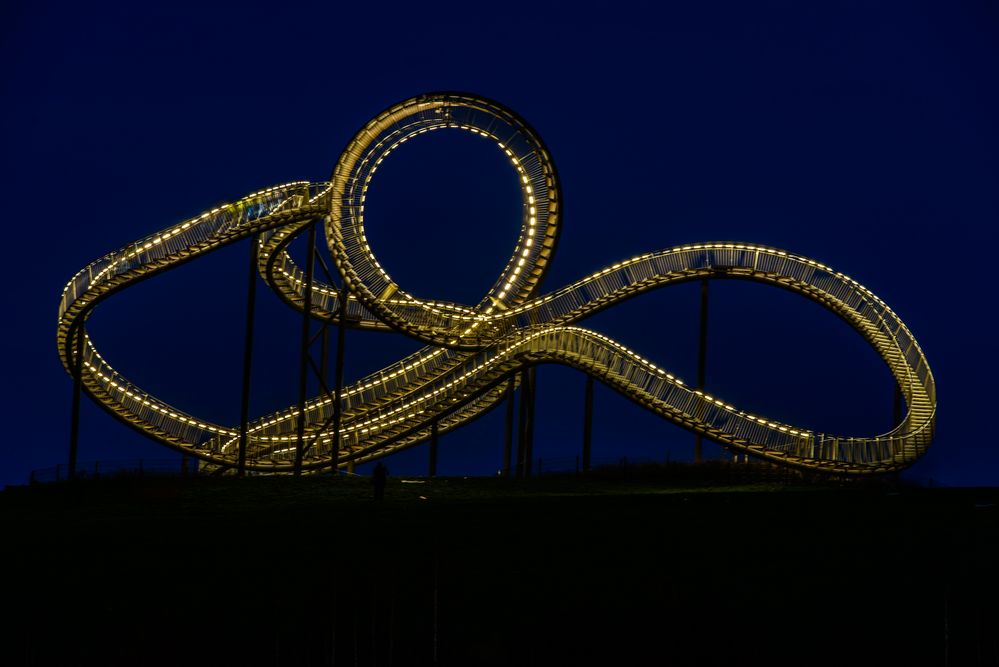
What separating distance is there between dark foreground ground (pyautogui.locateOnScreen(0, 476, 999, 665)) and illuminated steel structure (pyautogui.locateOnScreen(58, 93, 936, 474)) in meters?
7.61

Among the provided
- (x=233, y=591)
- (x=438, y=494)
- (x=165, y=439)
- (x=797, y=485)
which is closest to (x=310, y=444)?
(x=165, y=439)

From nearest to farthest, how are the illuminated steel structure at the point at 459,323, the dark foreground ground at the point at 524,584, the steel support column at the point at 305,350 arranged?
the dark foreground ground at the point at 524,584 → the illuminated steel structure at the point at 459,323 → the steel support column at the point at 305,350

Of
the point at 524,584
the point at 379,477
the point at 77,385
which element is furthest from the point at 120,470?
the point at 524,584

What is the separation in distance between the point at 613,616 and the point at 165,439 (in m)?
22.2

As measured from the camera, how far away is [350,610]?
59.7 ft

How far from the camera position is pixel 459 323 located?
37.5 metres

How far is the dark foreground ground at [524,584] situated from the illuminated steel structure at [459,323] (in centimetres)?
761

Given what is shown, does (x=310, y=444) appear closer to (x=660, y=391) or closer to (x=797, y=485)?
(x=660, y=391)

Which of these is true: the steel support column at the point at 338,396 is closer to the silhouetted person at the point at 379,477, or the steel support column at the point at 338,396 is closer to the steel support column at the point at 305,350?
the steel support column at the point at 305,350

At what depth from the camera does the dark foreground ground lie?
17.0 meters

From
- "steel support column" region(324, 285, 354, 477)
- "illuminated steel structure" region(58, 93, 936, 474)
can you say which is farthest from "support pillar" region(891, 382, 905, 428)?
"steel support column" region(324, 285, 354, 477)

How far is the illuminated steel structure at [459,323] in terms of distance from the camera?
107ft

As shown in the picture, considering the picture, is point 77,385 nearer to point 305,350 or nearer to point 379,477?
point 305,350

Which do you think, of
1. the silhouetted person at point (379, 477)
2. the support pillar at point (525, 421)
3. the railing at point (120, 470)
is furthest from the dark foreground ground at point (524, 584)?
the support pillar at point (525, 421)
